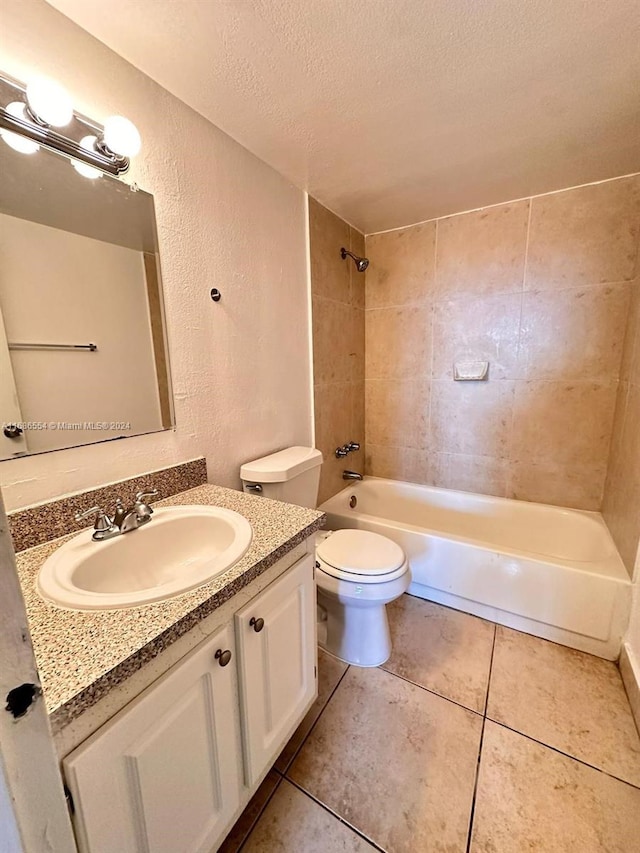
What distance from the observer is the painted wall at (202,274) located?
36.2 inches

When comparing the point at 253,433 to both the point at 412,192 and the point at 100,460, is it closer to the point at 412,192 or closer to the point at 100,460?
the point at 100,460

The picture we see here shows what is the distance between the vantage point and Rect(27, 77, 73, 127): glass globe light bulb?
82 cm

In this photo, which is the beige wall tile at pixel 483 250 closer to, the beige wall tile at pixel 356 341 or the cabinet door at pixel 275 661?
the beige wall tile at pixel 356 341

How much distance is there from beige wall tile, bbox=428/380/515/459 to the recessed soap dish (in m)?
0.04

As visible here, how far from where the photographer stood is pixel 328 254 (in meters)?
2.03

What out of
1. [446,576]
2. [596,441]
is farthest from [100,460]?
[596,441]

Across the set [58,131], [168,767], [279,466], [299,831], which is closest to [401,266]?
[279,466]

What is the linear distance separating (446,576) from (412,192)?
6.54 feet

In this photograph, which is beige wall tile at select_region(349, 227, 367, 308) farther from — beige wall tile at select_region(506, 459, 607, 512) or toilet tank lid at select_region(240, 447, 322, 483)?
beige wall tile at select_region(506, 459, 607, 512)

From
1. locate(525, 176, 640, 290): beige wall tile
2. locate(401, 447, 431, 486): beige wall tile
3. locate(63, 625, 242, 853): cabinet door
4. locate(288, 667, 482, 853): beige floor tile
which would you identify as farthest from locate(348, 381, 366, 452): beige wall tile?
locate(63, 625, 242, 853): cabinet door

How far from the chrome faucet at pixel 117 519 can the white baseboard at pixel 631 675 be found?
1795 millimetres

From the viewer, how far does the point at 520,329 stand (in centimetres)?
204

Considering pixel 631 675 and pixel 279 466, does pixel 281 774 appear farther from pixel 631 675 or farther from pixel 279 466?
pixel 631 675

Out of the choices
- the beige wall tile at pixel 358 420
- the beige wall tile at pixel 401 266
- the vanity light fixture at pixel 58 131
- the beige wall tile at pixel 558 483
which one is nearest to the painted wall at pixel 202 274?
the vanity light fixture at pixel 58 131
